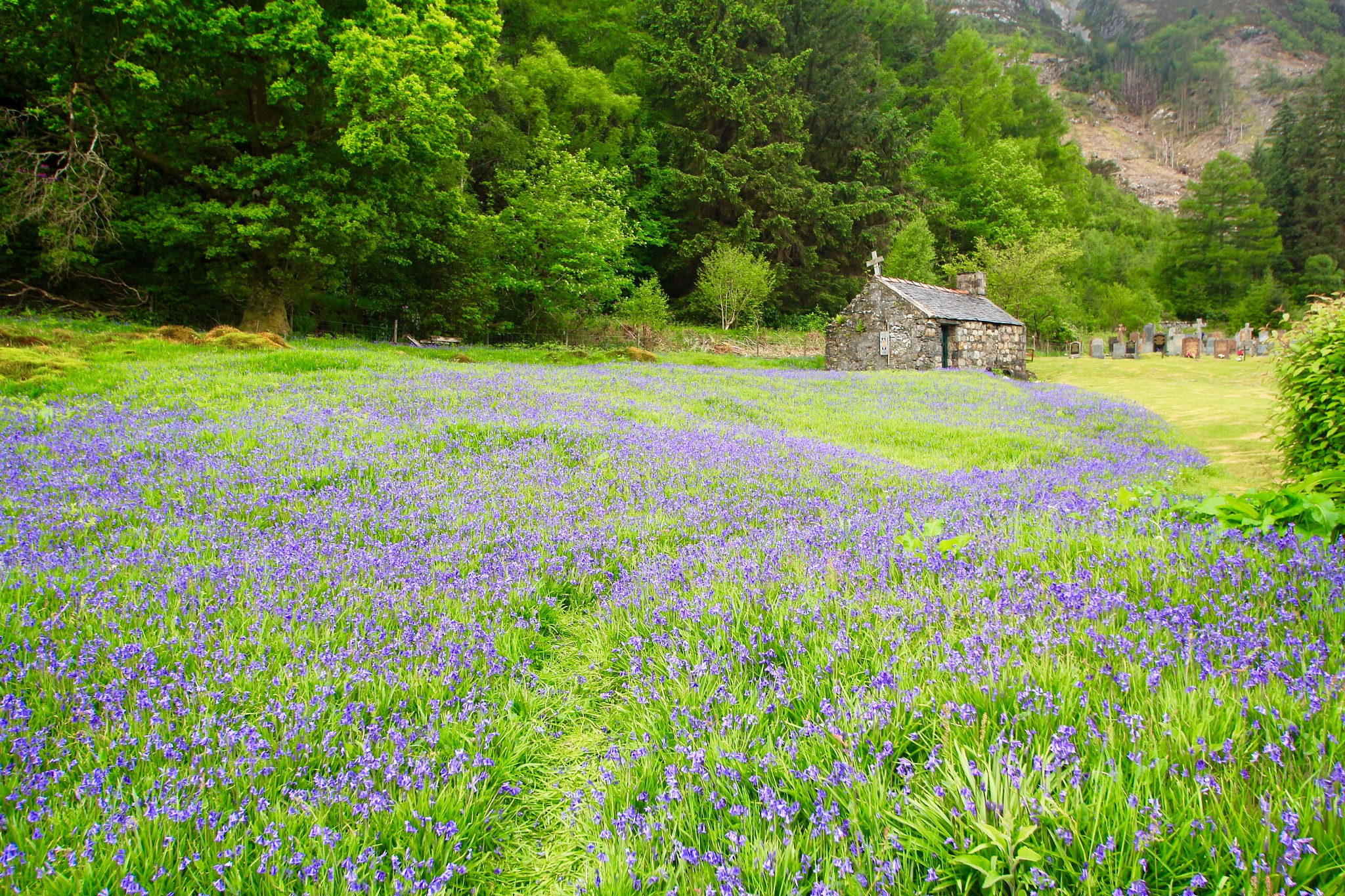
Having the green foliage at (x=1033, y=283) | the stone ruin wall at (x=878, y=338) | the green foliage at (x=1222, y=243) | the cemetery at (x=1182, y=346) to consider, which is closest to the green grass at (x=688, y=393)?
the stone ruin wall at (x=878, y=338)

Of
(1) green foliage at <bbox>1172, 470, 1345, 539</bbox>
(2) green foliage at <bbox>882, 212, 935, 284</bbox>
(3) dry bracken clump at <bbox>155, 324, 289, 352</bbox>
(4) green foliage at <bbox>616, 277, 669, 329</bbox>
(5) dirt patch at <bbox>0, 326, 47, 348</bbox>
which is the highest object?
(2) green foliage at <bbox>882, 212, 935, 284</bbox>

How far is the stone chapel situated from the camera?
1262 inches

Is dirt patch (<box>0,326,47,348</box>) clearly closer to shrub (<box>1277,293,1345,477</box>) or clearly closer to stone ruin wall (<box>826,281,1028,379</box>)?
shrub (<box>1277,293,1345,477</box>)

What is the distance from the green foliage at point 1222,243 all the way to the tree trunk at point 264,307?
91836 mm

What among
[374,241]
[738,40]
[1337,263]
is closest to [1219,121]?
[1337,263]

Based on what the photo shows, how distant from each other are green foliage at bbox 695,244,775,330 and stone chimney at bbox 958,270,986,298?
12.2 meters

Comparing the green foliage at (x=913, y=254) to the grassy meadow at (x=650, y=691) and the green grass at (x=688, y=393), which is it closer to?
the green grass at (x=688, y=393)

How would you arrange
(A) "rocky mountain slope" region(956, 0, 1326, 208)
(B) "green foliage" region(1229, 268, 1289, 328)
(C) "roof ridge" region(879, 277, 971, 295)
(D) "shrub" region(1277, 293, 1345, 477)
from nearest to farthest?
(D) "shrub" region(1277, 293, 1345, 477)
(C) "roof ridge" region(879, 277, 971, 295)
(B) "green foliage" region(1229, 268, 1289, 328)
(A) "rocky mountain slope" region(956, 0, 1326, 208)

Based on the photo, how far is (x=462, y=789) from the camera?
224 cm

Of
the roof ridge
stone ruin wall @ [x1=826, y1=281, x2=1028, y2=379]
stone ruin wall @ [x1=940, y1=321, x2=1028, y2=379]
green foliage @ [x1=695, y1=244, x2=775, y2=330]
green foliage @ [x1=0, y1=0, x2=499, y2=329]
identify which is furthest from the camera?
green foliage @ [x1=695, y1=244, x2=775, y2=330]

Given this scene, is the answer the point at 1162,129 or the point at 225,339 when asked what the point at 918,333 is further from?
the point at 1162,129

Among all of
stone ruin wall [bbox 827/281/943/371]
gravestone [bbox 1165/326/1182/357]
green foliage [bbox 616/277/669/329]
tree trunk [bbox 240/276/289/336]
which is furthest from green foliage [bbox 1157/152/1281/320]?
tree trunk [bbox 240/276/289/336]

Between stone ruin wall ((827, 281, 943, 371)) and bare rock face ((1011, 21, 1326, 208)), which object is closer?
stone ruin wall ((827, 281, 943, 371))

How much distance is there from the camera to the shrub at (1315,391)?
255 inches
